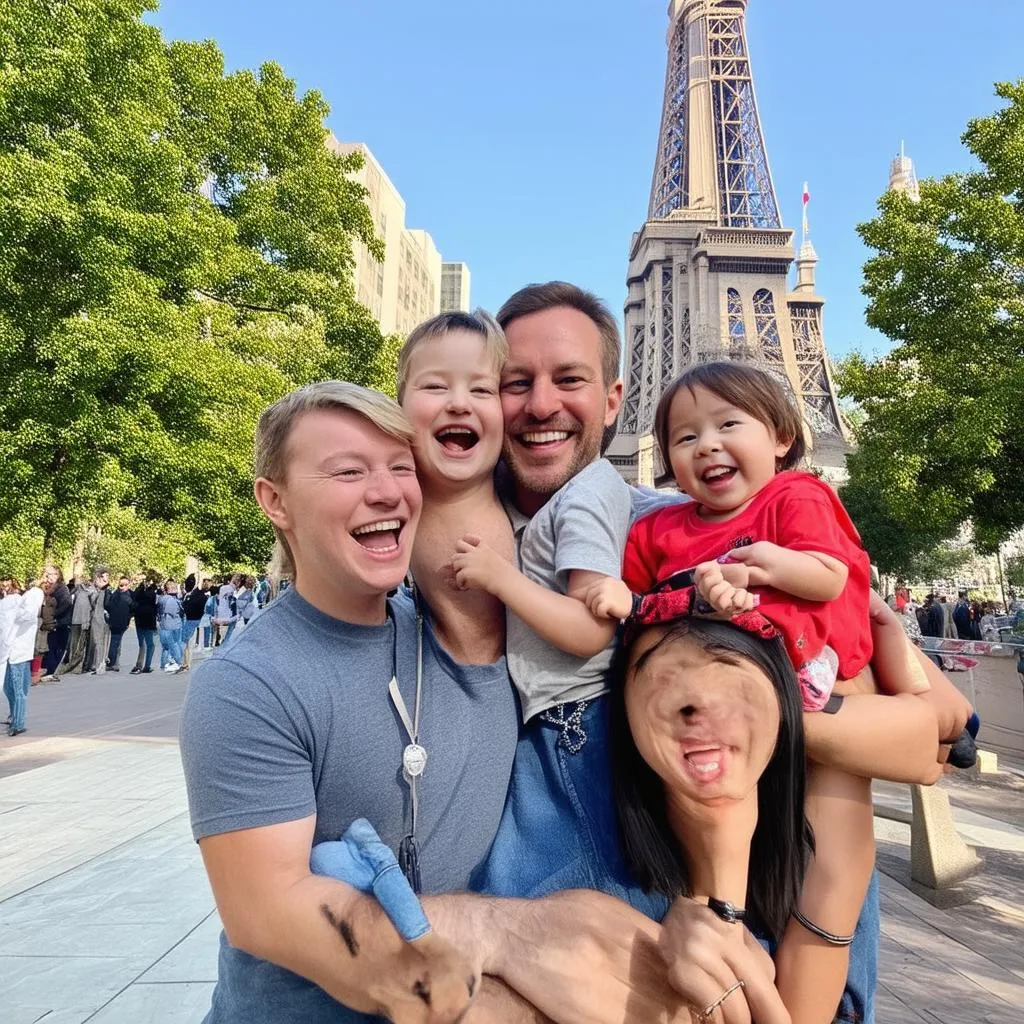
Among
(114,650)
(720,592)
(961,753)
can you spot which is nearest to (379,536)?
(720,592)

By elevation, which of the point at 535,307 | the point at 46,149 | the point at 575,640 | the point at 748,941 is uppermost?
the point at 46,149

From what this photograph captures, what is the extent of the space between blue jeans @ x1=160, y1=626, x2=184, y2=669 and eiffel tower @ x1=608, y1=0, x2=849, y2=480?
4279 centimetres

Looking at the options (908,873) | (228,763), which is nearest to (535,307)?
(228,763)

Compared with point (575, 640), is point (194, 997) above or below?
below

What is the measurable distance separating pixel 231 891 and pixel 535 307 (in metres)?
1.26

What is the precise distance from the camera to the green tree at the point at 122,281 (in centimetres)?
1144

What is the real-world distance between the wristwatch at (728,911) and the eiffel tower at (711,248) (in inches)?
2148

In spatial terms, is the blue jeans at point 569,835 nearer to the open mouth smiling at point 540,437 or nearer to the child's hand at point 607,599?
the child's hand at point 607,599

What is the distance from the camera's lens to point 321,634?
1.45 meters

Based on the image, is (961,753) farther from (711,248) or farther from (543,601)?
(711,248)

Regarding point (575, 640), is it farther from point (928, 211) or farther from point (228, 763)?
point (928, 211)

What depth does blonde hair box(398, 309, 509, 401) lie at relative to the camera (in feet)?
5.14

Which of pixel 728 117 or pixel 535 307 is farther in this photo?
pixel 728 117

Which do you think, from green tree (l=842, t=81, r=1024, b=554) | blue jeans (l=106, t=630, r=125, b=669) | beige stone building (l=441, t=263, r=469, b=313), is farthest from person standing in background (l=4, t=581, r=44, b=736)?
beige stone building (l=441, t=263, r=469, b=313)
